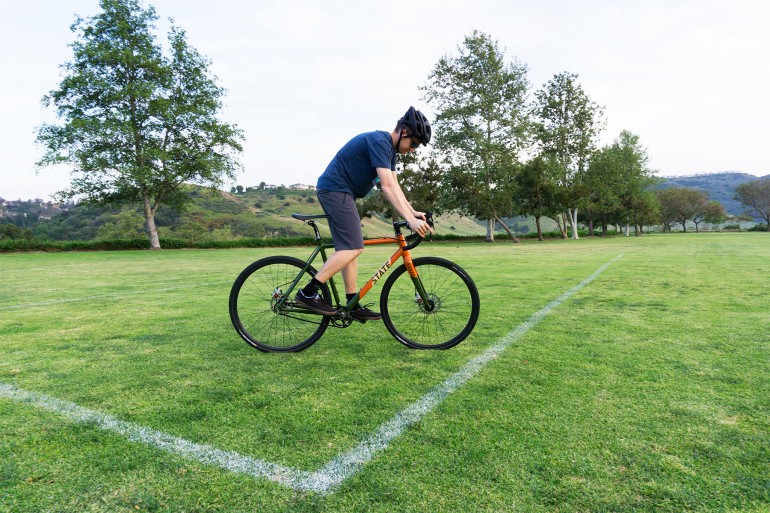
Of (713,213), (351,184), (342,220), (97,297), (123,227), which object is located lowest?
(97,297)

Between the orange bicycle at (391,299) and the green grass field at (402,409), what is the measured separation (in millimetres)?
224

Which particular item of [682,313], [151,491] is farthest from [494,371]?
[682,313]

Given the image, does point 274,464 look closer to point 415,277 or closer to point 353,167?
point 415,277

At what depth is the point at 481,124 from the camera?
37.9 meters

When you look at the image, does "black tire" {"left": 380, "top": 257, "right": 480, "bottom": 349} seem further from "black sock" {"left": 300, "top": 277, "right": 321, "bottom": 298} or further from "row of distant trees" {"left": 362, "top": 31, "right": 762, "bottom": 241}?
"row of distant trees" {"left": 362, "top": 31, "right": 762, "bottom": 241}

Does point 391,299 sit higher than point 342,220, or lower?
lower

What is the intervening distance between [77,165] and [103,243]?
642 cm

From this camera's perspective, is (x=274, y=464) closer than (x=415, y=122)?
Yes

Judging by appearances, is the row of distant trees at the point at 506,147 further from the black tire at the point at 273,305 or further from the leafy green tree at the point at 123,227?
the leafy green tree at the point at 123,227

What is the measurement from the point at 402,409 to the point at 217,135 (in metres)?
36.7

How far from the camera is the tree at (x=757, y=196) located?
3760 inches

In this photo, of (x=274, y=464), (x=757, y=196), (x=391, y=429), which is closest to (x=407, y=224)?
(x=391, y=429)

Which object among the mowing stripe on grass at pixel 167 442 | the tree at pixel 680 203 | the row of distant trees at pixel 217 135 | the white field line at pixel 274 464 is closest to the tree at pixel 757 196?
the tree at pixel 680 203

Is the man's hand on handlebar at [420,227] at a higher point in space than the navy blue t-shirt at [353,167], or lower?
lower
